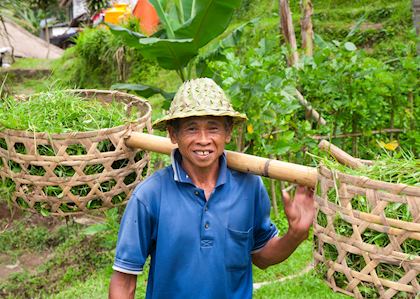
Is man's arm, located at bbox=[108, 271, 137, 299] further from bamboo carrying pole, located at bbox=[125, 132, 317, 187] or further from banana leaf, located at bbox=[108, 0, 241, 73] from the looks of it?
banana leaf, located at bbox=[108, 0, 241, 73]

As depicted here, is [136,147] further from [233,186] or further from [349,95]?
[349,95]

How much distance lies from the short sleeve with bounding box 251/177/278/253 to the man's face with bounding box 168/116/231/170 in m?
0.24

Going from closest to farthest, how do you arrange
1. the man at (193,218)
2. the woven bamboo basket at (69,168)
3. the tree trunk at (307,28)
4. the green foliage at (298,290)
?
the man at (193,218) → the woven bamboo basket at (69,168) → the green foliage at (298,290) → the tree trunk at (307,28)

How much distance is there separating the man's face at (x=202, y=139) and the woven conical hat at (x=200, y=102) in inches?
1.7

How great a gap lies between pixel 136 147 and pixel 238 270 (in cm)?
67

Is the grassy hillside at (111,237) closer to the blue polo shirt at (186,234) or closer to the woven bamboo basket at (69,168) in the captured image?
the woven bamboo basket at (69,168)

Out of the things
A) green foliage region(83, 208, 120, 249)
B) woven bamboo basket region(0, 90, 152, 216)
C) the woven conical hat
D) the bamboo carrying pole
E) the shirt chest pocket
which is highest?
the woven conical hat

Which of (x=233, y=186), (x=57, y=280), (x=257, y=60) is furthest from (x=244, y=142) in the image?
(x=233, y=186)

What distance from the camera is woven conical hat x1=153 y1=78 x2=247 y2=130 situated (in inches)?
72.4

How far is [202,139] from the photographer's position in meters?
1.87

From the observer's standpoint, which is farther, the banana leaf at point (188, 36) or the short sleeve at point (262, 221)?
the banana leaf at point (188, 36)

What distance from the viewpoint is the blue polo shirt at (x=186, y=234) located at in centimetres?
191

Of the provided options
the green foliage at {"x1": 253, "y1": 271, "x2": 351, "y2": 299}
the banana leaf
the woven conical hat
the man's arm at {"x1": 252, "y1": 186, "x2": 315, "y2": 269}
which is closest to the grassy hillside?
the green foliage at {"x1": 253, "y1": 271, "x2": 351, "y2": 299}

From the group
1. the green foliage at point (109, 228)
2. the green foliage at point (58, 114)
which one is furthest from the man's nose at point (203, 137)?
the green foliage at point (109, 228)
